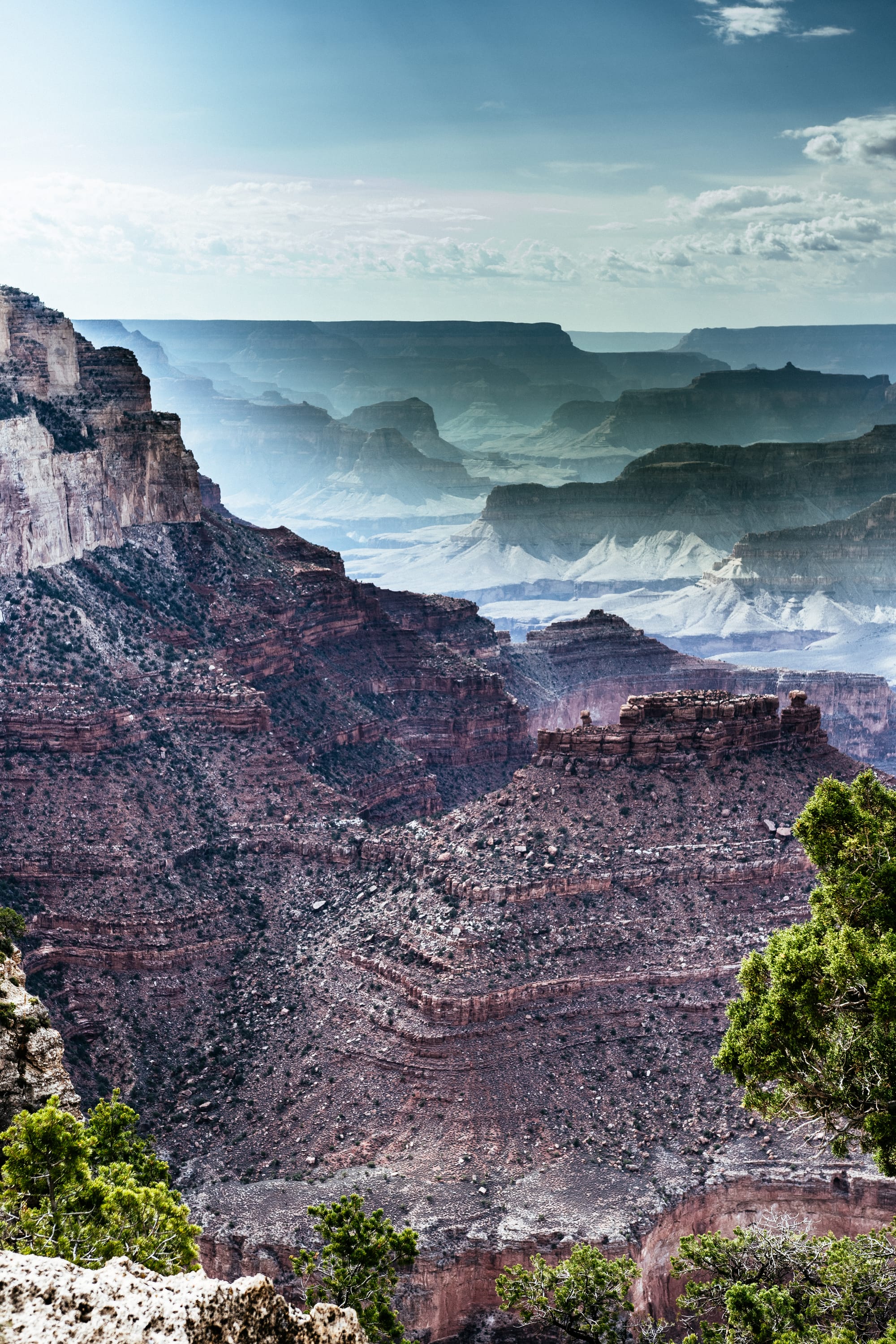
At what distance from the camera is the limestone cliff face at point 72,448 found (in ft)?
201

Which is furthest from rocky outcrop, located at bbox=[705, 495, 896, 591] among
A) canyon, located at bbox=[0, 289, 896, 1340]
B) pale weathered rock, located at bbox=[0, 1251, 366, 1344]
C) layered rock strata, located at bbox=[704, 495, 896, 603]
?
pale weathered rock, located at bbox=[0, 1251, 366, 1344]

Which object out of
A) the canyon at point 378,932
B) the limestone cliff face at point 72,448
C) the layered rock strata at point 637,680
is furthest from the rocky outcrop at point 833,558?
the limestone cliff face at point 72,448

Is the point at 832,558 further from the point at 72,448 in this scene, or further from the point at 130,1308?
the point at 130,1308

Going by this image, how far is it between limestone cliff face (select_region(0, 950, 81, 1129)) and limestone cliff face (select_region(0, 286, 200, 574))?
3636 cm

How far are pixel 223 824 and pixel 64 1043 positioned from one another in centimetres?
1261

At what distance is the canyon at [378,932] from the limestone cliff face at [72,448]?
1.41 feet

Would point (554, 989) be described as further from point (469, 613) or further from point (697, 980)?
point (469, 613)

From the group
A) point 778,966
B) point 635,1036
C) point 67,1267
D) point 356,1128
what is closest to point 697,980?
point 635,1036

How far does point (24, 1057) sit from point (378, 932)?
23290 millimetres

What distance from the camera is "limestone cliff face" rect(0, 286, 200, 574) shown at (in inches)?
2413

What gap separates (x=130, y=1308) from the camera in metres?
15.2

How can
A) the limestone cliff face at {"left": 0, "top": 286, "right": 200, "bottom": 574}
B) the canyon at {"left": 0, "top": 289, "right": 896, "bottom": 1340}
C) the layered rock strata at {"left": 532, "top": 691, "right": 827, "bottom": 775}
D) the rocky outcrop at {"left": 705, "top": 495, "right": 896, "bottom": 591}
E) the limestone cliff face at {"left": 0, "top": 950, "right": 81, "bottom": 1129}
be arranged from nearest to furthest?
the limestone cliff face at {"left": 0, "top": 950, "right": 81, "bottom": 1129} → the canyon at {"left": 0, "top": 289, "right": 896, "bottom": 1340} → the layered rock strata at {"left": 532, "top": 691, "right": 827, "bottom": 775} → the limestone cliff face at {"left": 0, "top": 286, "right": 200, "bottom": 574} → the rocky outcrop at {"left": 705, "top": 495, "right": 896, "bottom": 591}

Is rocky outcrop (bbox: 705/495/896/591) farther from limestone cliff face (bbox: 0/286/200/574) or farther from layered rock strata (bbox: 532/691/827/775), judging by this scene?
layered rock strata (bbox: 532/691/827/775)

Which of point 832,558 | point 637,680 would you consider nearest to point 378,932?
point 637,680
